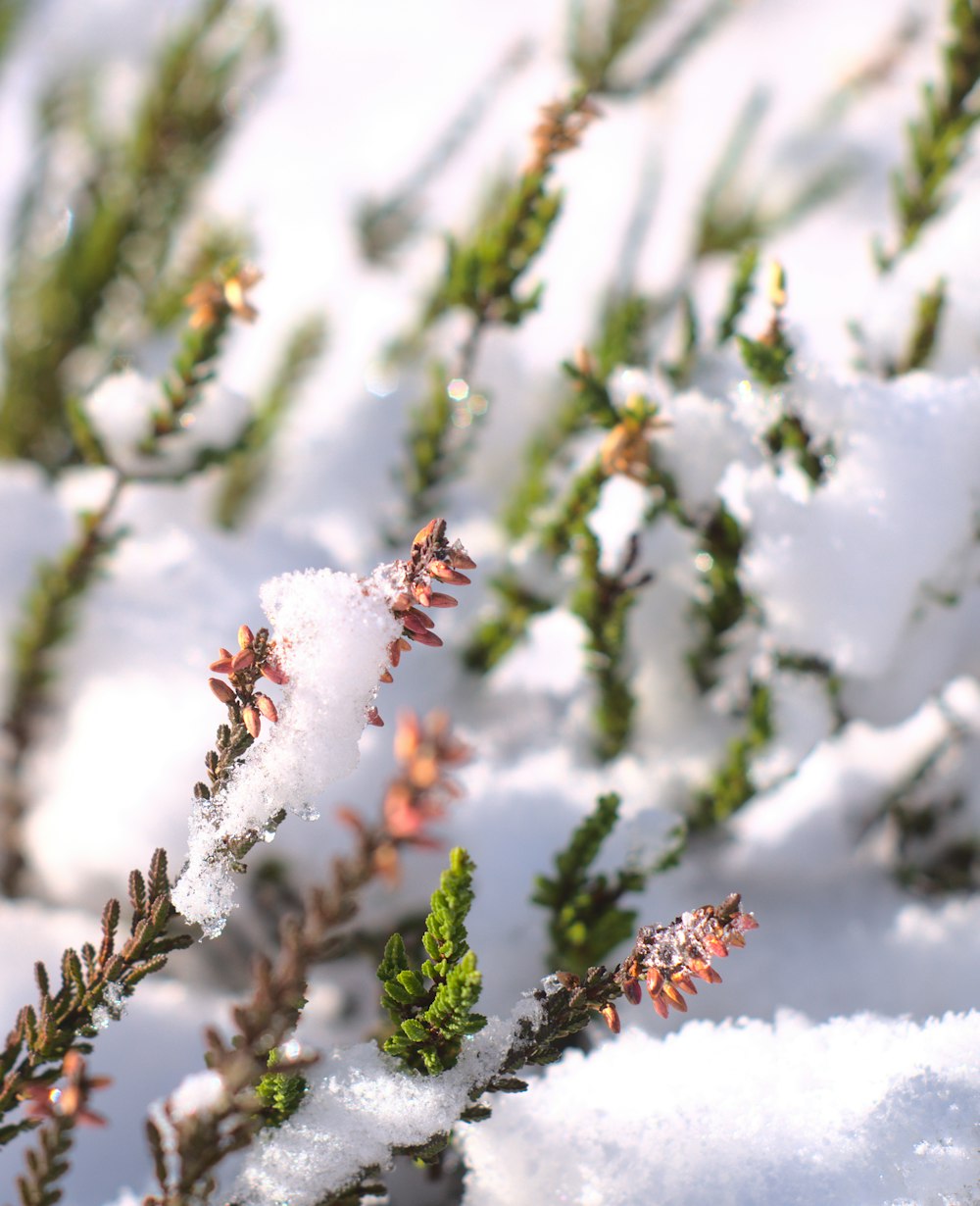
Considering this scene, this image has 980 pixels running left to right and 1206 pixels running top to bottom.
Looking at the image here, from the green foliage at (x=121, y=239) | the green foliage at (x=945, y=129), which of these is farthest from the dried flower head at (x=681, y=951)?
the green foliage at (x=121, y=239)

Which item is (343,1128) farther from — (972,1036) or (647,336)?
(647,336)

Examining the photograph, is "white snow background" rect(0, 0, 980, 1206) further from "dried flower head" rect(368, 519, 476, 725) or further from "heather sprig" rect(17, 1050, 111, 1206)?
"heather sprig" rect(17, 1050, 111, 1206)

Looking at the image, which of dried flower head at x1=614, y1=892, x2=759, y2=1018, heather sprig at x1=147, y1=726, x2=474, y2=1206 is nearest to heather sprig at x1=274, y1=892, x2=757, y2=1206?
dried flower head at x1=614, y1=892, x2=759, y2=1018

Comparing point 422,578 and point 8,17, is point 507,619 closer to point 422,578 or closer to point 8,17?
point 422,578

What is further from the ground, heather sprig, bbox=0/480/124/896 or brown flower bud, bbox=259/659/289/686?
heather sprig, bbox=0/480/124/896

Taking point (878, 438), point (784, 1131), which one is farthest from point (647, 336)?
point (784, 1131)

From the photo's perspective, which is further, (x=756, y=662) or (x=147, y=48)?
(x=147, y=48)
